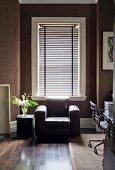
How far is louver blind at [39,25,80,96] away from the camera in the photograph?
23.1 feet

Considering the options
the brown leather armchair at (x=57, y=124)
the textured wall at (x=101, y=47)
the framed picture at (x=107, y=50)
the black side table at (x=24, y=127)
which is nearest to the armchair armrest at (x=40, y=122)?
the brown leather armchair at (x=57, y=124)

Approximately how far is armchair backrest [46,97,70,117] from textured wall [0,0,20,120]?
0.83m

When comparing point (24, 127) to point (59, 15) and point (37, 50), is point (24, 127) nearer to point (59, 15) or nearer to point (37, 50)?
point (37, 50)

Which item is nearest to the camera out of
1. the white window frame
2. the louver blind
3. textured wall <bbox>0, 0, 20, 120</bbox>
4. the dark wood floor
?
the dark wood floor

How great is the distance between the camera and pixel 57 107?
21.1 ft

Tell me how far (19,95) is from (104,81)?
2.05 meters

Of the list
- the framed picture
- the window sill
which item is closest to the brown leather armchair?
the window sill

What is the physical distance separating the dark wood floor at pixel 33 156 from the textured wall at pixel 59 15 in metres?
1.91

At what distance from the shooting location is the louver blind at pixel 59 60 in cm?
704

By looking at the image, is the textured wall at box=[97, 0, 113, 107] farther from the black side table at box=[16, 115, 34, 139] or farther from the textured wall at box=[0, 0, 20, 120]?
the textured wall at box=[0, 0, 20, 120]

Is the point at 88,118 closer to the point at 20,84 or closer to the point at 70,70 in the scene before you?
the point at 70,70

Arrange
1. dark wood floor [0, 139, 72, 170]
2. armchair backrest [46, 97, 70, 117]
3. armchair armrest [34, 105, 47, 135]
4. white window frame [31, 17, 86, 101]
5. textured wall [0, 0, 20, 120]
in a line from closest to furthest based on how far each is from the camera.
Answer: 1. dark wood floor [0, 139, 72, 170]
2. armchair armrest [34, 105, 47, 135]
3. textured wall [0, 0, 20, 120]
4. armchair backrest [46, 97, 70, 117]
5. white window frame [31, 17, 86, 101]

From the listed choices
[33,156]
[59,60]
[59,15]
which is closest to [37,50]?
[59,60]

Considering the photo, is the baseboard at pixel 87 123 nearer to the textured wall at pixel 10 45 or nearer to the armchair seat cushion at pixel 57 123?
the armchair seat cushion at pixel 57 123
